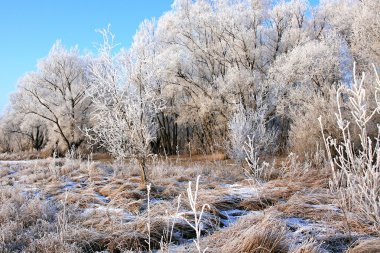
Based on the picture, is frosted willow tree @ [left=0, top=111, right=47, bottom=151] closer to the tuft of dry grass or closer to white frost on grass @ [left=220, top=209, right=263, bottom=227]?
white frost on grass @ [left=220, top=209, right=263, bottom=227]

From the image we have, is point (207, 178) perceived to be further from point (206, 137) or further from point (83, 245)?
point (206, 137)

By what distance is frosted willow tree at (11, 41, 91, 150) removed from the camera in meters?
28.6

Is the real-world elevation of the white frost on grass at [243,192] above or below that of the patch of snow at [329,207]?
above

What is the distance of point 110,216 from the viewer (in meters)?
4.56

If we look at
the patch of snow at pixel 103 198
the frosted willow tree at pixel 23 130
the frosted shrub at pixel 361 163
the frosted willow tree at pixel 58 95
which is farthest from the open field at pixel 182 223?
the frosted willow tree at pixel 23 130

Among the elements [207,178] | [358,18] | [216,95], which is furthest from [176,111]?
[207,178]

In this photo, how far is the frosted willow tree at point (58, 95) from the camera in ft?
94.0

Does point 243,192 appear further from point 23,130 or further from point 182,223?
point 23,130

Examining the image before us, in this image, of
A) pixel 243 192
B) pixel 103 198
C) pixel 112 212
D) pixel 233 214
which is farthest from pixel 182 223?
pixel 103 198

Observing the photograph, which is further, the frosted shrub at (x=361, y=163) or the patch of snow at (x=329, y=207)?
the patch of snow at (x=329, y=207)

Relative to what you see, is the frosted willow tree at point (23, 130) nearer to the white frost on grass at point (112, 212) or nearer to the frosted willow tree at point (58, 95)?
the frosted willow tree at point (58, 95)

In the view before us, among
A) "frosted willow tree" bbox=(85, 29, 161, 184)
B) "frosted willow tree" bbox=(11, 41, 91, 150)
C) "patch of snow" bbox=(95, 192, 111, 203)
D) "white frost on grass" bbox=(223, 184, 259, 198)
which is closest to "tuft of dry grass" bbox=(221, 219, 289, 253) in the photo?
"white frost on grass" bbox=(223, 184, 259, 198)

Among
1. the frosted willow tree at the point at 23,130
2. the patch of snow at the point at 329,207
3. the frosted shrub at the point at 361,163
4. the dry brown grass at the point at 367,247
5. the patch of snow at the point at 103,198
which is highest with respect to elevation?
the frosted willow tree at the point at 23,130

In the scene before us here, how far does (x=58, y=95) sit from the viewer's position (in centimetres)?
2931
